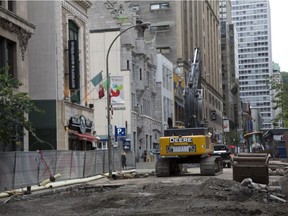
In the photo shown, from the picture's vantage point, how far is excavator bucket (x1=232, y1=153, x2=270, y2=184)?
21703mm

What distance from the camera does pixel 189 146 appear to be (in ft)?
99.0

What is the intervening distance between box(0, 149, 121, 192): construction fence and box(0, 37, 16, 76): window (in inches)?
263

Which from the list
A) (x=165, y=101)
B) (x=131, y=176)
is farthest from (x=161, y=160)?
(x=165, y=101)

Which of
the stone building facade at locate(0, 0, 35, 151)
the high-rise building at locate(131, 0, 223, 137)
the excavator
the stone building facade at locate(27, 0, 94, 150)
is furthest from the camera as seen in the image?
the high-rise building at locate(131, 0, 223, 137)

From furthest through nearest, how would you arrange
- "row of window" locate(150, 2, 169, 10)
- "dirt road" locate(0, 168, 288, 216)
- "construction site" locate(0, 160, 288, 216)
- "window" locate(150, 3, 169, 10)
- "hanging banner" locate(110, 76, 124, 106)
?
"window" locate(150, 3, 169, 10), "row of window" locate(150, 2, 169, 10), "hanging banner" locate(110, 76, 124, 106), "construction site" locate(0, 160, 288, 216), "dirt road" locate(0, 168, 288, 216)

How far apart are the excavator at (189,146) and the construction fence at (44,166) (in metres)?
4.52

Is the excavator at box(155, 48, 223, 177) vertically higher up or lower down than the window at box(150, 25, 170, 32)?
lower down

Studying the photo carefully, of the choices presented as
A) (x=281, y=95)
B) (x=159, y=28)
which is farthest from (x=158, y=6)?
(x=281, y=95)

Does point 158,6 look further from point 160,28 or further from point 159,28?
point 160,28

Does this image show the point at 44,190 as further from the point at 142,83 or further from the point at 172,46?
the point at 172,46

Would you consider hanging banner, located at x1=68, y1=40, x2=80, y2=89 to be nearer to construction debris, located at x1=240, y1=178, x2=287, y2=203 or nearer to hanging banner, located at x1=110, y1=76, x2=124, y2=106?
hanging banner, located at x1=110, y1=76, x2=124, y2=106

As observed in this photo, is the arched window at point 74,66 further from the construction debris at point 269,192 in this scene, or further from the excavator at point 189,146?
the construction debris at point 269,192

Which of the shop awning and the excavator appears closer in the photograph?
the excavator

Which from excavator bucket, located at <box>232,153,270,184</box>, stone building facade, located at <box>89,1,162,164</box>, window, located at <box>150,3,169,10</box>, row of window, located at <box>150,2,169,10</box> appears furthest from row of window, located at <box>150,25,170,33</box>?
excavator bucket, located at <box>232,153,270,184</box>
